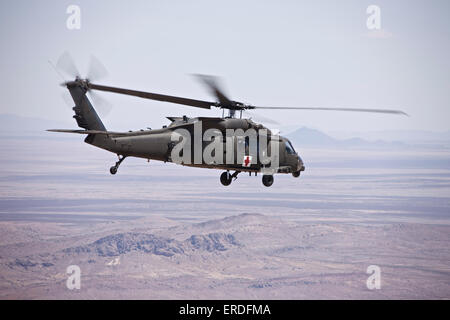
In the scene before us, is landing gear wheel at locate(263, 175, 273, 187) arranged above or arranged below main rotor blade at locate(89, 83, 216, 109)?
below

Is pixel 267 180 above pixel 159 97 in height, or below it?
below

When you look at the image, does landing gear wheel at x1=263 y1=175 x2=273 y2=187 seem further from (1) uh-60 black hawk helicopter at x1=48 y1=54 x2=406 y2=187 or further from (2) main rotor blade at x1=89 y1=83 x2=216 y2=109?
(2) main rotor blade at x1=89 y1=83 x2=216 y2=109

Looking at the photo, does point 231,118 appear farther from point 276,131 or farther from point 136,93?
point 136,93

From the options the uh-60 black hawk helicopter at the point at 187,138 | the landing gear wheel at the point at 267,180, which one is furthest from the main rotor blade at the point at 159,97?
the landing gear wheel at the point at 267,180

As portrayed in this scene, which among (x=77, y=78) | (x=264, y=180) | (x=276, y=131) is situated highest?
(x=77, y=78)

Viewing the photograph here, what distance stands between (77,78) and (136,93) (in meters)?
8.64

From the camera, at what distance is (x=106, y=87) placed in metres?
64.1

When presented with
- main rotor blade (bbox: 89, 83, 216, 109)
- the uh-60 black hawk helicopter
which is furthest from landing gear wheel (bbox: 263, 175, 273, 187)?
main rotor blade (bbox: 89, 83, 216, 109)

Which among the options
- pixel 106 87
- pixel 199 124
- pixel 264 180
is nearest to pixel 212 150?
pixel 199 124

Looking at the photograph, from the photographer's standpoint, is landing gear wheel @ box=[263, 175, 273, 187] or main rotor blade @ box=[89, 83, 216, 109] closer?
main rotor blade @ box=[89, 83, 216, 109]

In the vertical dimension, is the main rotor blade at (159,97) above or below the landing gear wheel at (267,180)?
above

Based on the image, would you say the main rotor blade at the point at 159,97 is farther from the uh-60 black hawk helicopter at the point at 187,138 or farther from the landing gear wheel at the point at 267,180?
the landing gear wheel at the point at 267,180

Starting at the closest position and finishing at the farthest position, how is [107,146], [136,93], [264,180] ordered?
[136,93], [107,146], [264,180]

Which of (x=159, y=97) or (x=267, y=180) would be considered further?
(x=267, y=180)
